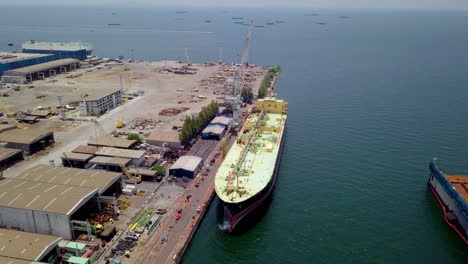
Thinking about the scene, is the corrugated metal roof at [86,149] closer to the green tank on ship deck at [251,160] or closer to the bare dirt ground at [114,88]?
the bare dirt ground at [114,88]

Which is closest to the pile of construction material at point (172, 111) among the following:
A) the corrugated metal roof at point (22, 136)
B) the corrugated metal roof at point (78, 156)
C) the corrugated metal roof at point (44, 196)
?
the corrugated metal roof at point (22, 136)

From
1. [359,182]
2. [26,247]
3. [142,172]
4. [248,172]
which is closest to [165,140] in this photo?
[142,172]

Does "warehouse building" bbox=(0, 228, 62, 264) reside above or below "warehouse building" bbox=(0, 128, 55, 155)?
above

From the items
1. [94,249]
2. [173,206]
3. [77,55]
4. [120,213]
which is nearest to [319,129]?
[173,206]

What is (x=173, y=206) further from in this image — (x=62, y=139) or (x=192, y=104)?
(x=192, y=104)

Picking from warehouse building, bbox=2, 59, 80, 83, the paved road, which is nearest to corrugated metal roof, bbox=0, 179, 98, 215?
the paved road

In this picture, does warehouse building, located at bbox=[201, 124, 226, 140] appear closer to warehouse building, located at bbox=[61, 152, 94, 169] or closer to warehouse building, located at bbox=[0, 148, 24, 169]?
warehouse building, located at bbox=[61, 152, 94, 169]
